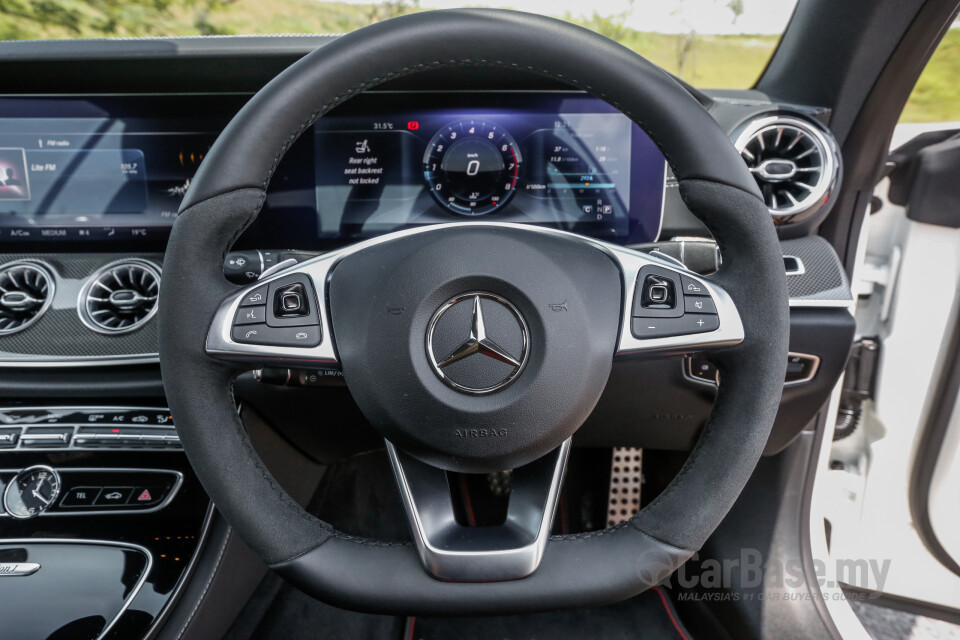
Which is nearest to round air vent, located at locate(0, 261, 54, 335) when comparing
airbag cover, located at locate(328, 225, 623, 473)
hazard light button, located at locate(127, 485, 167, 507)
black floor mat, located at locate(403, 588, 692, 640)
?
hazard light button, located at locate(127, 485, 167, 507)

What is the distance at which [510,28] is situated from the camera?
2.55ft

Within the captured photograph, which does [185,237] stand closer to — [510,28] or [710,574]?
[510,28]

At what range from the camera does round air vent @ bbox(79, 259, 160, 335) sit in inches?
51.1

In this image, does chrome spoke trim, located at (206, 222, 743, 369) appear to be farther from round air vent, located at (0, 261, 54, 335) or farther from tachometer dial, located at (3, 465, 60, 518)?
round air vent, located at (0, 261, 54, 335)

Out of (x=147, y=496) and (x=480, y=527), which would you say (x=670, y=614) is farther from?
(x=147, y=496)

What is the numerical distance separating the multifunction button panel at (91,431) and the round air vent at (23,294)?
0.18 meters

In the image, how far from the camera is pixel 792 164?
1.26m

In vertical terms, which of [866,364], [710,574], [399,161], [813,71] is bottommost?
[710,574]

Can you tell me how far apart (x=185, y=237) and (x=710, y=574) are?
1.29m

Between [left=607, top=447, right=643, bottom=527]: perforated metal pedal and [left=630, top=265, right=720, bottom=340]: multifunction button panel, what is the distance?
2.83 ft

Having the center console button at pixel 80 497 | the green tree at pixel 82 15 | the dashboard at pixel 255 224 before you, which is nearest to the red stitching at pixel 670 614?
the dashboard at pixel 255 224

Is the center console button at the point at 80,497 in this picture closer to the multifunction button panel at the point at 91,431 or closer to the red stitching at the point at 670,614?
the multifunction button panel at the point at 91,431

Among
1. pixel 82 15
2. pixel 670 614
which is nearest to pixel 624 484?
pixel 670 614

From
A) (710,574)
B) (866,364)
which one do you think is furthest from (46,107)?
(866,364)
